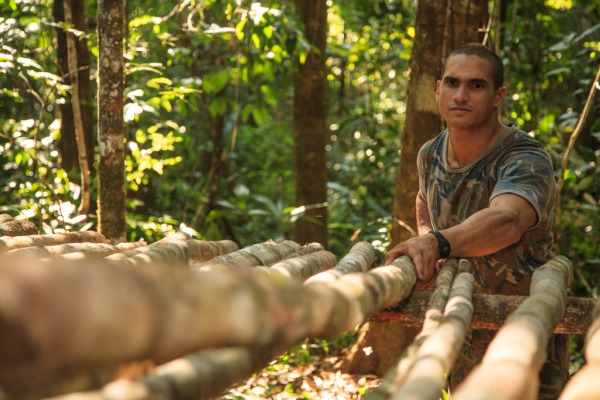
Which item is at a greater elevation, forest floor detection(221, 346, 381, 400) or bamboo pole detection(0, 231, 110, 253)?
bamboo pole detection(0, 231, 110, 253)

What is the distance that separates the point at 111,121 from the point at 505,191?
2083 millimetres

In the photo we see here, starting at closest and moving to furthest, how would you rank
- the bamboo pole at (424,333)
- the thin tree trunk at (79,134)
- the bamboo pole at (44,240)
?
the bamboo pole at (424,333)
the bamboo pole at (44,240)
the thin tree trunk at (79,134)

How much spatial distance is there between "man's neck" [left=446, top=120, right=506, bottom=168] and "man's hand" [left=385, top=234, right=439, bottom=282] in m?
0.57

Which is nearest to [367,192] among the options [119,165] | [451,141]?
[119,165]

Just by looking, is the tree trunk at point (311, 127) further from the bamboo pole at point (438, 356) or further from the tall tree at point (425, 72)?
the bamboo pole at point (438, 356)

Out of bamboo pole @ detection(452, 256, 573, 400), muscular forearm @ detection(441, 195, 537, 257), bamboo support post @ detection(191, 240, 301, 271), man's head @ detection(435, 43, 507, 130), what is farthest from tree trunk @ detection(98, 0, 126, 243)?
bamboo pole @ detection(452, 256, 573, 400)

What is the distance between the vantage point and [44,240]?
2553 mm

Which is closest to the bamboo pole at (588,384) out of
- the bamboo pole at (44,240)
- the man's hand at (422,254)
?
the man's hand at (422,254)

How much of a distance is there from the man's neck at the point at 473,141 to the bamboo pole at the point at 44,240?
144 cm

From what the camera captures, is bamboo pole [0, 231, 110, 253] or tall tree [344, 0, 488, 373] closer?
bamboo pole [0, 231, 110, 253]

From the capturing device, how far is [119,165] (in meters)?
3.67

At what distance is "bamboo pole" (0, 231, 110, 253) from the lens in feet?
7.80

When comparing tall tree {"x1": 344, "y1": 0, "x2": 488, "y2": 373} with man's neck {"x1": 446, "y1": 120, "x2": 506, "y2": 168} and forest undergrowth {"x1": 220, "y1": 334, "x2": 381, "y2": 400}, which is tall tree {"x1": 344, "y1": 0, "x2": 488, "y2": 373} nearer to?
forest undergrowth {"x1": 220, "y1": 334, "x2": 381, "y2": 400}

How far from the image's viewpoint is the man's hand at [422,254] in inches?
87.6
